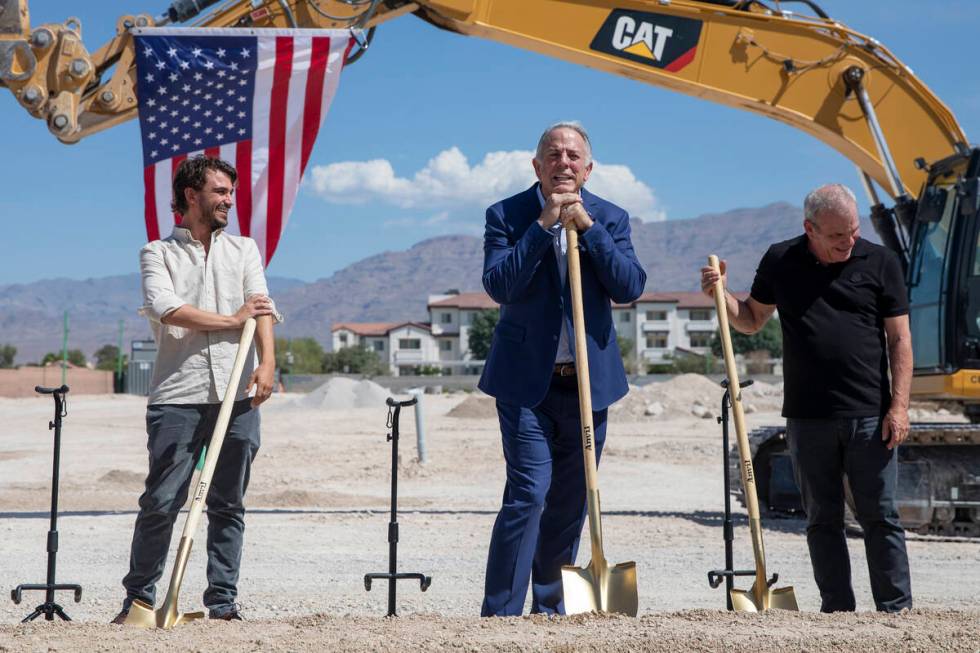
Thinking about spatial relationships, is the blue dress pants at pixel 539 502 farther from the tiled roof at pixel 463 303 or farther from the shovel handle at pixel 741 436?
the tiled roof at pixel 463 303

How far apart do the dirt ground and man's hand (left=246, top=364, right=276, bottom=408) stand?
98cm

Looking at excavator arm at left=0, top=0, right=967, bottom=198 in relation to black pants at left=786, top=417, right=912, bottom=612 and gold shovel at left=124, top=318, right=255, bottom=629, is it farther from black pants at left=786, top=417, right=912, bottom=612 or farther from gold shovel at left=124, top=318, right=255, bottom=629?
gold shovel at left=124, top=318, right=255, bottom=629

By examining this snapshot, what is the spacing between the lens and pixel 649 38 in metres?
10.7

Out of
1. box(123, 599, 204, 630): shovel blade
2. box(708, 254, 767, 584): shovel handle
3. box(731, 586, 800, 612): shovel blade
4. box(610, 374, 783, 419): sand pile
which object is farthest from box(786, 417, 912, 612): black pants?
box(610, 374, 783, 419): sand pile

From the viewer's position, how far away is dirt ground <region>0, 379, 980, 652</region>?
4.08 m

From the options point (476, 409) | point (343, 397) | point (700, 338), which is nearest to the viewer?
point (476, 409)

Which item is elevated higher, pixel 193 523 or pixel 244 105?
pixel 244 105

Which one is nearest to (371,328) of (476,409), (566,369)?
(476,409)

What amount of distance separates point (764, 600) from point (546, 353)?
4.53ft

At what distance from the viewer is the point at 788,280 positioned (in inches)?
216

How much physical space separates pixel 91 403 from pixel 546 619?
40.2 meters

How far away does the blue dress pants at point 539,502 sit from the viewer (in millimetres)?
4766

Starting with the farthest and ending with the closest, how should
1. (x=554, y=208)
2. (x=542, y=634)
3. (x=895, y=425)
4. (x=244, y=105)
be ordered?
→ (x=244, y=105), (x=895, y=425), (x=554, y=208), (x=542, y=634)

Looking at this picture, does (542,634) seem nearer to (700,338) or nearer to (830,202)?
(830,202)
